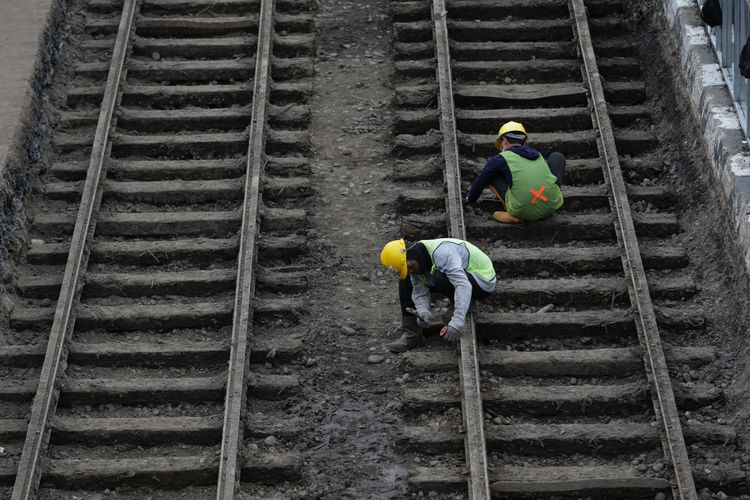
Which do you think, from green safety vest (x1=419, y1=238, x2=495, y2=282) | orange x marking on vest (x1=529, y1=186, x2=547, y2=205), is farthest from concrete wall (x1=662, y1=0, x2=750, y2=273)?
green safety vest (x1=419, y1=238, x2=495, y2=282)

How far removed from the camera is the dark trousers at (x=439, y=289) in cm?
1004

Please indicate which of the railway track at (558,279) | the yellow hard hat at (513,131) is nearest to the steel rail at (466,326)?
the railway track at (558,279)

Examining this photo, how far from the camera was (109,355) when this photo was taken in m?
10.2

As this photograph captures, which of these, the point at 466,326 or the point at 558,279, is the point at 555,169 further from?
the point at 466,326

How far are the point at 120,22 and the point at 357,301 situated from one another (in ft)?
15.9

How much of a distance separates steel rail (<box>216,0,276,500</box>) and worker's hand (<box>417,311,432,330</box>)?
141cm

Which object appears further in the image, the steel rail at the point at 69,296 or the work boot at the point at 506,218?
the work boot at the point at 506,218

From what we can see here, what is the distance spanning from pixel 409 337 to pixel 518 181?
5.87ft

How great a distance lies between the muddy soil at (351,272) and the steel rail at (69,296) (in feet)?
6.57

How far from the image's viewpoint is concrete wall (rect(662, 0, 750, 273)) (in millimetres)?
10484

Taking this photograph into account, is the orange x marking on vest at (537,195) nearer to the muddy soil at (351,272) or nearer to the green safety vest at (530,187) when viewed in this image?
the green safety vest at (530,187)

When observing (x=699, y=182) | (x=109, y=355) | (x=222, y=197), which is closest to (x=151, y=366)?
(x=109, y=355)

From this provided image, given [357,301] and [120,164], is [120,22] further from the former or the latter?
[357,301]

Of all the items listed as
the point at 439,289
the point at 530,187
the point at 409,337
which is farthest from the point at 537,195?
the point at 409,337
